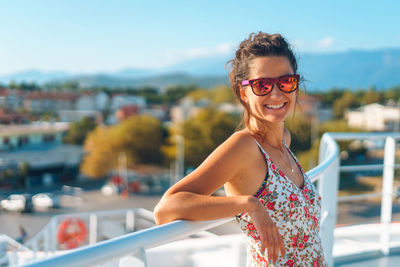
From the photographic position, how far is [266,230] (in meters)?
0.67

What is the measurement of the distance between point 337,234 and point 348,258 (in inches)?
12.4

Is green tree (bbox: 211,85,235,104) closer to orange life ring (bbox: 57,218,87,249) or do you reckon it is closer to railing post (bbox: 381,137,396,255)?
orange life ring (bbox: 57,218,87,249)

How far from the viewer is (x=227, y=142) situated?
71 centimetres

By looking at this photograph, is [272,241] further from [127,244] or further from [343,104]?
[343,104]

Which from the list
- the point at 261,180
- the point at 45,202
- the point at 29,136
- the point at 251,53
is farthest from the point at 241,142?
the point at 29,136

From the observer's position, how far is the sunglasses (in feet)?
2.55

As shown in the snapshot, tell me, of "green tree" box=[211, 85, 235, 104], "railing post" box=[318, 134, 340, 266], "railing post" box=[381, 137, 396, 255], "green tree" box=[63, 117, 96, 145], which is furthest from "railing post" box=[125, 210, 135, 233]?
"green tree" box=[211, 85, 235, 104]

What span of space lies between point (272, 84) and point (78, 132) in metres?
36.2

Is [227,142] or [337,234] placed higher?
[227,142]

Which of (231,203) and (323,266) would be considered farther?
(323,266)

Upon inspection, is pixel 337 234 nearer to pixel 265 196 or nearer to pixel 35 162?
pixel 265 196

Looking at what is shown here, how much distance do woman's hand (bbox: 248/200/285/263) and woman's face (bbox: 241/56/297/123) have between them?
197mm

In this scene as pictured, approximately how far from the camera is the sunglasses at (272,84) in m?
0.78

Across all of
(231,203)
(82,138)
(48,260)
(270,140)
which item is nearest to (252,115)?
(270,140)
